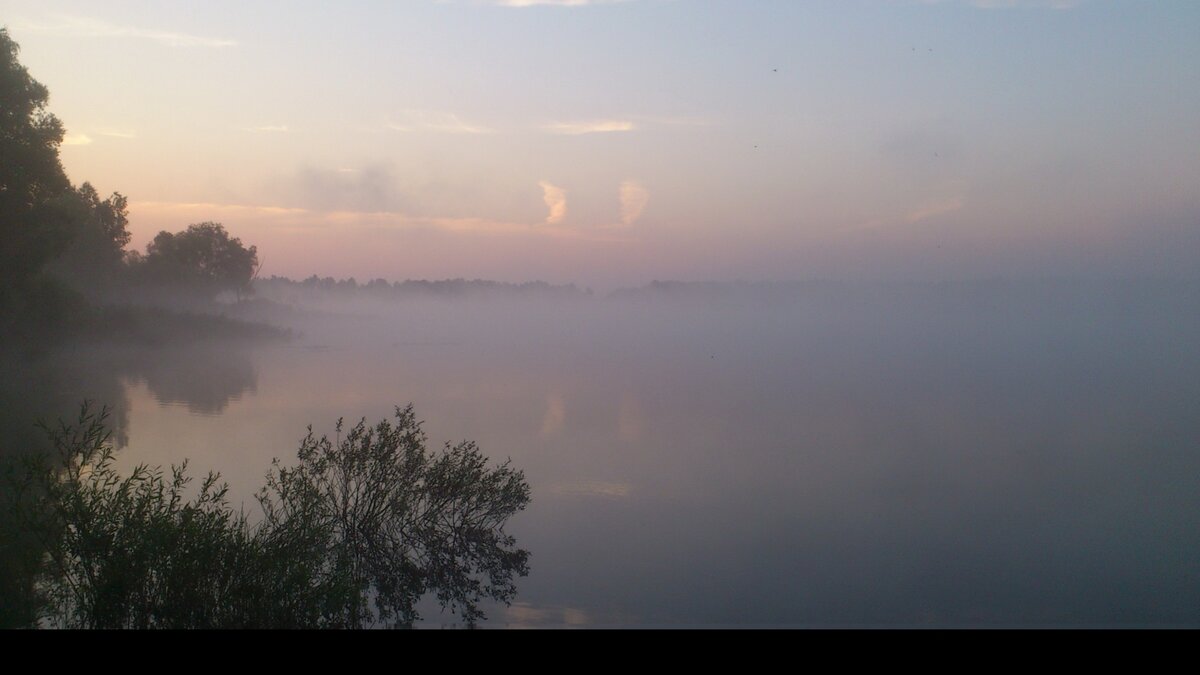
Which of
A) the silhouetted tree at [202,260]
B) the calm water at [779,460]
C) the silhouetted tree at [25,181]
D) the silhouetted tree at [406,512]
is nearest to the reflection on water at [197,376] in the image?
the calm water at [779,460]

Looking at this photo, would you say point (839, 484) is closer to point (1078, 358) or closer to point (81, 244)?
point (81, 244)

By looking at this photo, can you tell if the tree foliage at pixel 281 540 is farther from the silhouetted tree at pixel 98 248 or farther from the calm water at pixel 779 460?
the silhouetted tree at pixel 98 248

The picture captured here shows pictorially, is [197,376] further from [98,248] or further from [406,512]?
[406,512]

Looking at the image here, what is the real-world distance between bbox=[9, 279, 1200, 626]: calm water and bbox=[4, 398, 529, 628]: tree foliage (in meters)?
0.85

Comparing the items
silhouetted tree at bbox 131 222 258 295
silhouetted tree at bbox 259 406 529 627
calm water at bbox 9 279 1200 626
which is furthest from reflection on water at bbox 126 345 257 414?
silhouetted tree at bbox 259 406 529 627

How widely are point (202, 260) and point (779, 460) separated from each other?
84.5 ft

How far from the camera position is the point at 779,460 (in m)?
24.9

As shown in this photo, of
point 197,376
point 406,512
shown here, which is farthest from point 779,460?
point 197,376

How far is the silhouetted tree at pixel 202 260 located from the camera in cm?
3161

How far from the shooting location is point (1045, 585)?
1229 centimetres

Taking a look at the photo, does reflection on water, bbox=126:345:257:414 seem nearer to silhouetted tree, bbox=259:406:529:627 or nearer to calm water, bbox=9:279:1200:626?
calm water, bbox=9:279:1200:626

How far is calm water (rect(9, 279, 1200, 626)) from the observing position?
37.2 feet

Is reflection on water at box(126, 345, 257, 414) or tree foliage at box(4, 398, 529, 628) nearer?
tree foliage at box(4, 398, 529, 628)

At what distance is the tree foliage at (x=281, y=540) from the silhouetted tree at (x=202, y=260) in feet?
87.5
